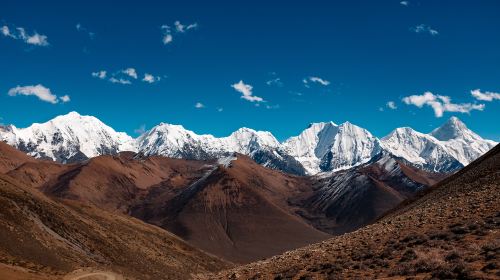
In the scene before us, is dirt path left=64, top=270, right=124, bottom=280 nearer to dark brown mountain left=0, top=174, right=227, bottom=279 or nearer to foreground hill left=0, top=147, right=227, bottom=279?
foreground hill left=0, top=147, right=227, bottom=279

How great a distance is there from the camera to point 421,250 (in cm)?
3575

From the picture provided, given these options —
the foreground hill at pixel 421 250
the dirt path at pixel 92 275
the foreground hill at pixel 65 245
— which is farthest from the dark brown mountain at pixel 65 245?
the foreground hill at pixel 421 250

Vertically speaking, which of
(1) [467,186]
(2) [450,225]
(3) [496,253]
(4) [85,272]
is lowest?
(4) [85,272]

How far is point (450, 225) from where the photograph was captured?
4069cm

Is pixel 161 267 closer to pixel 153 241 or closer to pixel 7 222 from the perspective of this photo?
pixel 153 241

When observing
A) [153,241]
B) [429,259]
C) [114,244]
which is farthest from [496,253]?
[153,241]

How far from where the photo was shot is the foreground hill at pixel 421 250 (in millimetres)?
30734

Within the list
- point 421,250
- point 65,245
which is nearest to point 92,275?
point 65,245

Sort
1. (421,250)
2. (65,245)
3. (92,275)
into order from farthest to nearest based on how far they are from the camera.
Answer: (65,245) → (92,275) → (421,250)

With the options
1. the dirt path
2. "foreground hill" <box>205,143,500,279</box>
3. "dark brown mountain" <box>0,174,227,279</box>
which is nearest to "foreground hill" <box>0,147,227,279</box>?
"dark brown mountain" <box>0,174,227,279</box>

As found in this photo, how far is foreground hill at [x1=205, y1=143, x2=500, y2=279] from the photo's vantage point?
101 feet

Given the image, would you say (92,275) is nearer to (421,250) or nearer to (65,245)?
(65,245)

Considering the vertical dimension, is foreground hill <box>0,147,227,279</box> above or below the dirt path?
above

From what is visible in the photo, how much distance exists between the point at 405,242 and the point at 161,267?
71.8 meters
